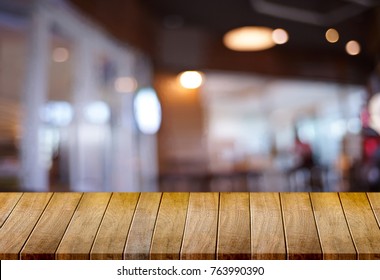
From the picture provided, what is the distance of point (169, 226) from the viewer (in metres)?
0.57

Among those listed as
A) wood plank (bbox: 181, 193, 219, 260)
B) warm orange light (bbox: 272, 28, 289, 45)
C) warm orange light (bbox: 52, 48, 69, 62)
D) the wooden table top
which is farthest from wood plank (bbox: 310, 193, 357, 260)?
warm orange light (bbox: 272, 28, 289, 45)

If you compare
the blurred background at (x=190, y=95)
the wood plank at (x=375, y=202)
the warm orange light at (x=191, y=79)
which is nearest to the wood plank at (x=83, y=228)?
the wood plank at (x=375, y=202)

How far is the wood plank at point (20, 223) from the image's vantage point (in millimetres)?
546

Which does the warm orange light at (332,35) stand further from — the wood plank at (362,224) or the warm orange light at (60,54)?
the wood plank at (362,224)

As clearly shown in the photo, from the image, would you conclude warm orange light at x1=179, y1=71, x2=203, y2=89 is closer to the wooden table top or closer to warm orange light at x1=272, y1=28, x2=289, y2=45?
warm orange light at x1=272, y1=28, x2=289, y2=45

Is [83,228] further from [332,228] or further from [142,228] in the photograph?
[332,228]

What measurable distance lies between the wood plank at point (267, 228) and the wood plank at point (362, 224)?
0.27ft

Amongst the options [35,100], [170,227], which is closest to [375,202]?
[170,227]

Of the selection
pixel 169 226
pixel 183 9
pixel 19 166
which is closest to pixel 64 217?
pixel 169 226

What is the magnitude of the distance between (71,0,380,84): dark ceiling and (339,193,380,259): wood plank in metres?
4.04

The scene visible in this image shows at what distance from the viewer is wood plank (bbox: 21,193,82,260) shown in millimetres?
537

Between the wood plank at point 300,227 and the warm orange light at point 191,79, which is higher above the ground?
the warm orange light at point 191,79

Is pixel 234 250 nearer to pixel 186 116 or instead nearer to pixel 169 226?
pixel 169 226
